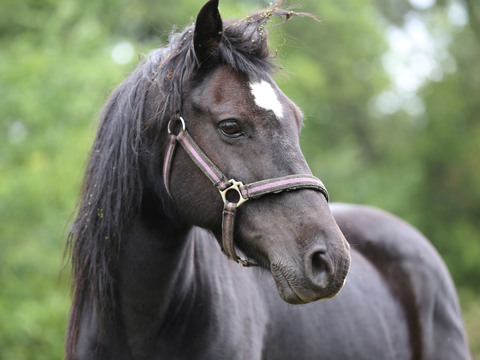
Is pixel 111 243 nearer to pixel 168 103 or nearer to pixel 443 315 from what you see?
pixel 168 103

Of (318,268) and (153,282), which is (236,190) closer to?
(318,268)

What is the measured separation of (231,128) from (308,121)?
21604 millimetres

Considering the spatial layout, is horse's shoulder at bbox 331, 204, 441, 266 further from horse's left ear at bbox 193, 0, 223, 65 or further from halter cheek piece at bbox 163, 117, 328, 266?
horse's left ear at bbox 193, 0, 223, 65

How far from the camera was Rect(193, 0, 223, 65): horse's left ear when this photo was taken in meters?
2.74

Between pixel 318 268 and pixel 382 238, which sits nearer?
pixel 318 268

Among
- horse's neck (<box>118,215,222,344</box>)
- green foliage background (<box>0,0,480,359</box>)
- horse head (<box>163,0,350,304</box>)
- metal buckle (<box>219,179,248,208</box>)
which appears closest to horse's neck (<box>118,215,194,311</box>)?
horse's neck (<box>118,215,222,344</box>)

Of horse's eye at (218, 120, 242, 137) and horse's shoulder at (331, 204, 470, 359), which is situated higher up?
horse's eye at (218, 120, 242, 137)

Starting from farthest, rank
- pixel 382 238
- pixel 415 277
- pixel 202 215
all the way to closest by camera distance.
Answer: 1. pixel 382 238
2. pixel 415 277
3. pixel 202 215

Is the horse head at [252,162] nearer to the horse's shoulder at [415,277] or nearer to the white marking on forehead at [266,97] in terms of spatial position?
the white marking on forehead at [266,97]

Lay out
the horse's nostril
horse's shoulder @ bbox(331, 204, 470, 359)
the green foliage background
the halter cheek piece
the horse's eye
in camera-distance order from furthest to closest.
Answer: the green foliage background < horse's shoulder @ bbox(331, 204, 470, 359) < the horse's eye < the halter cheek piece < the horse's nostril

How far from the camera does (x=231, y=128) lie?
8.86ft

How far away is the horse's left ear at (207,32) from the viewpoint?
2741 mm

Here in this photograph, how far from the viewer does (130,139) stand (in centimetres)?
296

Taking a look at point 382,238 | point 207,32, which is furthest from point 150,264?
point 382,238
